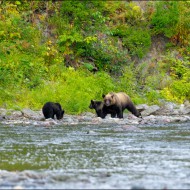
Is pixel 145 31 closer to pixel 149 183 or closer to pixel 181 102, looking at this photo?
pixel 181 102

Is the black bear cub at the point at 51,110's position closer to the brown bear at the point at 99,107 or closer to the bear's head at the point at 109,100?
the brown bear at the point at 99,107

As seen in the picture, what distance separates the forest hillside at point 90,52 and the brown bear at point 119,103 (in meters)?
0.82

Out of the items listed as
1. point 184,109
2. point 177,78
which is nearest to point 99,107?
point 184,109

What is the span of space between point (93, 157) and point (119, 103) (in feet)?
29.1

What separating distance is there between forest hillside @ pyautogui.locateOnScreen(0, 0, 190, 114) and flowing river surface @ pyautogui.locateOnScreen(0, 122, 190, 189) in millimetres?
4993

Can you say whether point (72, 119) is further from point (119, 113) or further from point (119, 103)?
point (119, 103)

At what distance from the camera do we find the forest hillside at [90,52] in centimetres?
2077

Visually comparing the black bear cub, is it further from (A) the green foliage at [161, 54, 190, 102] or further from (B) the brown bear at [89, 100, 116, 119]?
(A) the green foliage at [161, 54, 190, 102]

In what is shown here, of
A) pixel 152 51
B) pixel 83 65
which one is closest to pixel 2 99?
pixel 83 65

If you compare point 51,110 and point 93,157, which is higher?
point 51,110

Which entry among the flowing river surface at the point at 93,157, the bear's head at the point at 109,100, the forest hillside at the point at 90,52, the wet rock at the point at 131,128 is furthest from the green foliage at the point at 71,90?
the wet rock at the point at 131,128

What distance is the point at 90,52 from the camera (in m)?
24.2

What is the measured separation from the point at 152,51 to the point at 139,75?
223 centimetres

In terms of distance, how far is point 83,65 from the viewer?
77.7 ft
